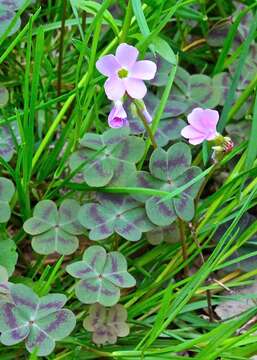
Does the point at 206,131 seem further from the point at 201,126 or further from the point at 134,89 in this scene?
the point at 134,89

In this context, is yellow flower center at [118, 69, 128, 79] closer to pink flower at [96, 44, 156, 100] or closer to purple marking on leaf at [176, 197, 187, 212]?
pink flower at [96, 44, 156, 100]

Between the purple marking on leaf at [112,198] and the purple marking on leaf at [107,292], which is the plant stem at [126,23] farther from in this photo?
the purple marking on leaf at [107,292]

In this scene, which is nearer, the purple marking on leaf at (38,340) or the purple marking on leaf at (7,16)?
the purple marking on leaf at (38,340)

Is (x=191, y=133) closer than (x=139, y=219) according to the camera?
Yes

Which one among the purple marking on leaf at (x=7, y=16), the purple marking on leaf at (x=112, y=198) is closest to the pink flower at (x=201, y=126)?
the purple marking on leaf at (x=112, y=198)

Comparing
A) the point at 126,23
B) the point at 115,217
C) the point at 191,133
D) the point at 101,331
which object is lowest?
the point at 101,331

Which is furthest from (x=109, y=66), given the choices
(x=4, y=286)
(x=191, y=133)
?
(x=4, y=286)

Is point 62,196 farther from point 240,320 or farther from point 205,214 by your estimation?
point 240,320
